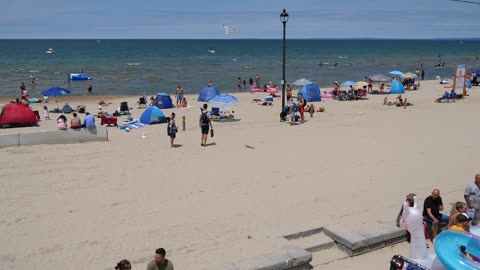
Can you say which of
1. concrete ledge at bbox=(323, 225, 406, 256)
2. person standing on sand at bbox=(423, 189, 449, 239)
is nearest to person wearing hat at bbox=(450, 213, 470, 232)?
concrete ledge at bbox=(323, 225, 406, 256)

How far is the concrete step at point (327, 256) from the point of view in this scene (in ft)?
23.3

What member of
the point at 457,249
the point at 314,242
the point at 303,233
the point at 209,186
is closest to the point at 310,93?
the point at 209,186

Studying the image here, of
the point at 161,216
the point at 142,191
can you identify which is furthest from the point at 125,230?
the point at 142,191

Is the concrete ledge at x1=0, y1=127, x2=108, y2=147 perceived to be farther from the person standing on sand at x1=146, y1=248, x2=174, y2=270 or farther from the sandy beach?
the person standing on sand at x1=146, y1=248, x2=174, y2=270

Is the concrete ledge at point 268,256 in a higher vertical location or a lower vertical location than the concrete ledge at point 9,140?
lower

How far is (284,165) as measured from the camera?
13.0 metres

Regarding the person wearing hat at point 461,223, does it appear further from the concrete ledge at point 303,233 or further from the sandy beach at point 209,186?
the concrete ledge at point 303,233

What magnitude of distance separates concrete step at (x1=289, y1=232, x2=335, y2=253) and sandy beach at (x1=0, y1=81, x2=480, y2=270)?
0.29 meters

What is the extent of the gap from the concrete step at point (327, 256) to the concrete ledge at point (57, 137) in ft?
35.5

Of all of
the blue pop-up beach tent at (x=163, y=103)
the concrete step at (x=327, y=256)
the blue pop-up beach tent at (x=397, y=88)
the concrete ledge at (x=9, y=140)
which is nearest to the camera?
the concrete step at (x=327, y=256)

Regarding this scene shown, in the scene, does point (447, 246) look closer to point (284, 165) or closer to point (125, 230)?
point (125, 230)

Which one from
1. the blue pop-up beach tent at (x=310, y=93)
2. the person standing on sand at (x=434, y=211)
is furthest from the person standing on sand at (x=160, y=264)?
the blue pop-up beach tent at (x=310, y=93)

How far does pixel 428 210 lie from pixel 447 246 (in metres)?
2.69

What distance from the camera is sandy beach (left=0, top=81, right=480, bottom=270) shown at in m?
7.89
